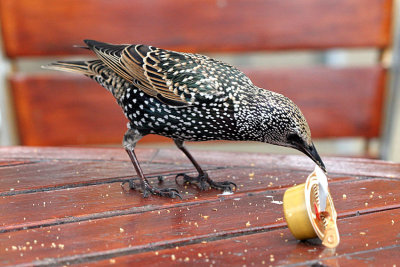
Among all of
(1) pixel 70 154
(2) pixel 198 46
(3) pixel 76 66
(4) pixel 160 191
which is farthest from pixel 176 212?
(2) pixel 198 46

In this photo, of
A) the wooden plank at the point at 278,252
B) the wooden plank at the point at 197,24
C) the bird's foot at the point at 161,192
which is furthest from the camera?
the wooden plank at the point at 197,24

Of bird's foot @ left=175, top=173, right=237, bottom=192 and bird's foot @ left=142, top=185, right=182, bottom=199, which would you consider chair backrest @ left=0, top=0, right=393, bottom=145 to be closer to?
bird's foot @ left=175, top=173, right=237, bottom=192

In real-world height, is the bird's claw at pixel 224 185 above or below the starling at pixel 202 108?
below

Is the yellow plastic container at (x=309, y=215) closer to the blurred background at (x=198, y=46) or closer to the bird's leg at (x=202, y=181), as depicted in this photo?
the bird's leg at (x=202, y=181)

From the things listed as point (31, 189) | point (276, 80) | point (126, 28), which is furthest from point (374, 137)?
point (31, 189)

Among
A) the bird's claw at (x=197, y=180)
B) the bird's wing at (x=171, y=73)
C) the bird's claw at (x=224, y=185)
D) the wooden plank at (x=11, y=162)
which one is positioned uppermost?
the bird's wing at (x=171, y=73)

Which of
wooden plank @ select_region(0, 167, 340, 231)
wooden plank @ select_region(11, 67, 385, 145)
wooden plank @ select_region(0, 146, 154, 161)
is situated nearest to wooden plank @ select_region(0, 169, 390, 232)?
wooden plank @ select_region(0, 167, 340, 231)

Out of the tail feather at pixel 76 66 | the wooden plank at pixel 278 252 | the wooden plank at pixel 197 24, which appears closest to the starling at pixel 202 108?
the tail feather at pixel 76 66

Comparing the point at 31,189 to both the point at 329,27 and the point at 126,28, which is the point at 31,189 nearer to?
the point at 126,28

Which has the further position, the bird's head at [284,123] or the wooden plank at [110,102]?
the wooden plank at [110,102]
